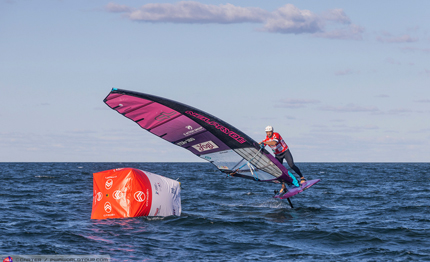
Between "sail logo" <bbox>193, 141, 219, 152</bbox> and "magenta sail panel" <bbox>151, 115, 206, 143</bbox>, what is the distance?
0.56 meters

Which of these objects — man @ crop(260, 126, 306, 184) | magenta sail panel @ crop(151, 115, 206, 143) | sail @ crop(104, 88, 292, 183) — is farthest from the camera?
man @ crop(260, 126, 306, 184)

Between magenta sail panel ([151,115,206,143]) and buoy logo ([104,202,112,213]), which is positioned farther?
magenta sail panel ([151,115,206,143])

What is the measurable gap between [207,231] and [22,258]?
14.5 ft

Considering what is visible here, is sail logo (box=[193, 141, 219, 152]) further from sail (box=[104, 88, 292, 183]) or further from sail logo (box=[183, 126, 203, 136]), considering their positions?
sail logo (box=[183, 126, 203, 136])

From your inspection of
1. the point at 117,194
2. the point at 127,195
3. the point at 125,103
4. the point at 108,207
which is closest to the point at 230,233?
the point at 127,195

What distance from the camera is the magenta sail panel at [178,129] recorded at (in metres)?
12.1

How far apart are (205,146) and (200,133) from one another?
2.26 feet

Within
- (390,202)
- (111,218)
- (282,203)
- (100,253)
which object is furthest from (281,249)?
(390,202)

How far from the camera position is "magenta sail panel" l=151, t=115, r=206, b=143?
1210 cm

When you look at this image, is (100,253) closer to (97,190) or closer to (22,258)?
(22,258)

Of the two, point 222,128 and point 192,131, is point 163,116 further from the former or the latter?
point 222,128

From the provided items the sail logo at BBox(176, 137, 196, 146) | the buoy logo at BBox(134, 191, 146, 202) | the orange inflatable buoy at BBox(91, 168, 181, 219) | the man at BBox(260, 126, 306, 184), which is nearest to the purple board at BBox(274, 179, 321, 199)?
the man at BBox(260, 126, 306, 184)

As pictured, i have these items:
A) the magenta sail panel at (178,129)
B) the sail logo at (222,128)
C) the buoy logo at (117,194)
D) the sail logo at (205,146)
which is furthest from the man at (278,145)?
the buoy logo at (117,194)

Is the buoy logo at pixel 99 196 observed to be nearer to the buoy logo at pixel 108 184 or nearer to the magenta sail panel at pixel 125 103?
the buoy logo at pixel 108 184
